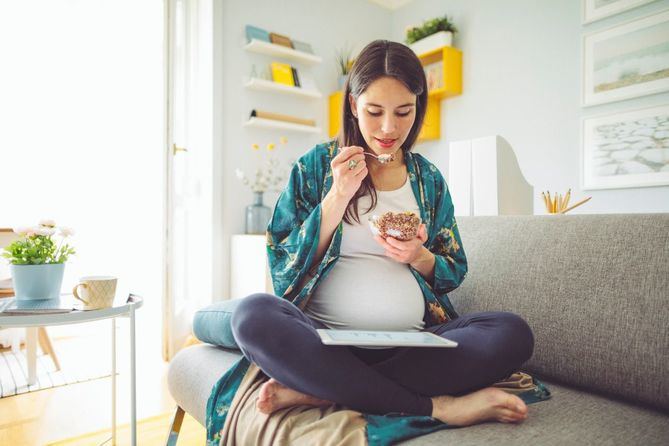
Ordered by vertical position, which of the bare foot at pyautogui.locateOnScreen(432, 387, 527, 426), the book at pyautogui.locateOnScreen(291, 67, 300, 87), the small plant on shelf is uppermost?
the small plant on shelf

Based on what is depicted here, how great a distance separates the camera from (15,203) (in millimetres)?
2938

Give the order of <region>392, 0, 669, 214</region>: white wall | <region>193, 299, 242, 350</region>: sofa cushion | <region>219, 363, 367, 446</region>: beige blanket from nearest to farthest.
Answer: <region>219, 363, 367, 446</region>: beige blanket < <region>193, 299, 242, 350</region>: sofa cushion < <region>392, 0, 669, 214</region>: white wall

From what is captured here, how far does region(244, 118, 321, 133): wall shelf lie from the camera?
3.12 metres

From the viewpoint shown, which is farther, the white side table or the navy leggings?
the white side table

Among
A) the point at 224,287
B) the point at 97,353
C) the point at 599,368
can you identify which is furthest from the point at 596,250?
the point at 97,353

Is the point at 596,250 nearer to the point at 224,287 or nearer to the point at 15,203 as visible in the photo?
the point at 224,287

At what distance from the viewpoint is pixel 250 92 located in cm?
322

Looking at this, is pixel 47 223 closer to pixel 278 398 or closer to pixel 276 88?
pixel 278 398

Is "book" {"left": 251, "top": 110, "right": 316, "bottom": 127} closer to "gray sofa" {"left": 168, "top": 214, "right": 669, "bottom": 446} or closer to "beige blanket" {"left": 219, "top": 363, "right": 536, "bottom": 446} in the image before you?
"gray sofa" {"left": 168, "top": 214, "right": 669, "bottom": 446}

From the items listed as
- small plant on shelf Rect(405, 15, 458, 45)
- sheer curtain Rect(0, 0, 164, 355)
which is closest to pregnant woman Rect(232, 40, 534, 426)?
sheer curtain Rect(0, 0, 164, 355)

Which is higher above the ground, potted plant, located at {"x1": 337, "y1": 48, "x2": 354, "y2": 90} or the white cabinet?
potted plant, located at {"x1": 337, "y1": 48, "x2": 354, "y2": 90}

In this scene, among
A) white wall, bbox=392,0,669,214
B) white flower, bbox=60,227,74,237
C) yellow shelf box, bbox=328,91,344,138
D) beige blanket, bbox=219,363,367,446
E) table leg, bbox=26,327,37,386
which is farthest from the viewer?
yellow shelf box, bbox=328,91,344,138

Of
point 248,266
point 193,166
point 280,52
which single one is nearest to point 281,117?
point 280,52

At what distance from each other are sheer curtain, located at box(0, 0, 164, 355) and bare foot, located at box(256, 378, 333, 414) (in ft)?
7.53
